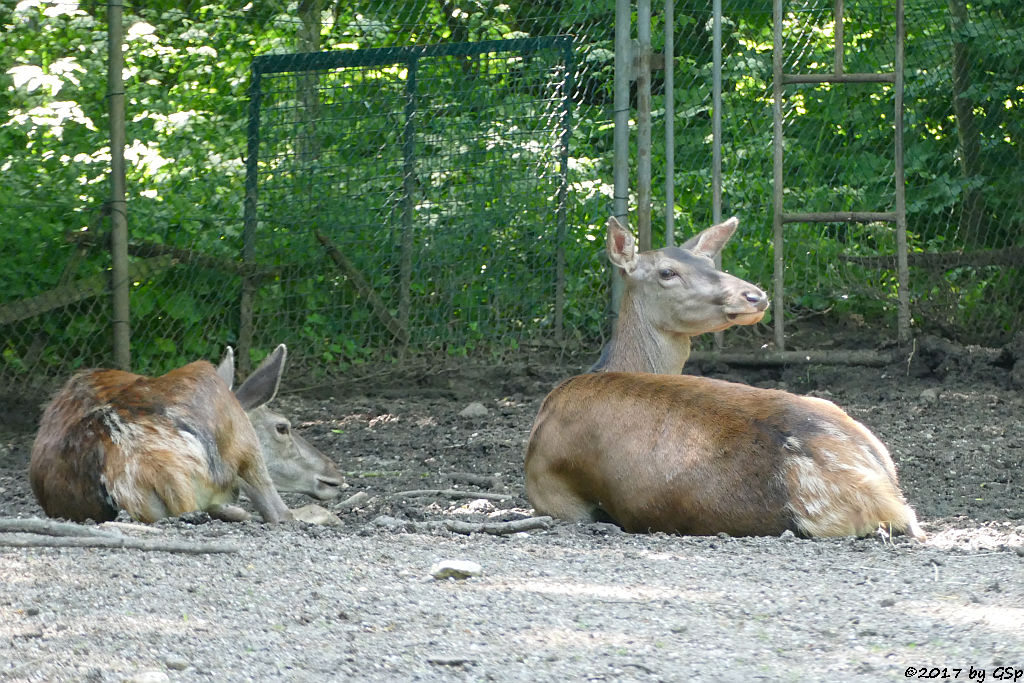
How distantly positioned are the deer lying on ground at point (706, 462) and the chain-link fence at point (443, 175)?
3711 mm

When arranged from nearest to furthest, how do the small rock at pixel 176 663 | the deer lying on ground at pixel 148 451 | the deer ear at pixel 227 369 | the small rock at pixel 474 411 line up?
the small rock at pixel 176 663 → the deer lying on ground at pixel 148 451 → the deer ear at pixel 227 369 → the small rock at pixel 474 411

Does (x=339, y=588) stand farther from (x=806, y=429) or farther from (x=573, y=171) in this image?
(x=573, y=171)

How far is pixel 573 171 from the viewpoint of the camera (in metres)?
9.76

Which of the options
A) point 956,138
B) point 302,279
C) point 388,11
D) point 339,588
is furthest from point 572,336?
point 339,588

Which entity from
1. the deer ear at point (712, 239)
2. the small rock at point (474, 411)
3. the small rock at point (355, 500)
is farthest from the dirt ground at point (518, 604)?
the small rock at point (474, 411)

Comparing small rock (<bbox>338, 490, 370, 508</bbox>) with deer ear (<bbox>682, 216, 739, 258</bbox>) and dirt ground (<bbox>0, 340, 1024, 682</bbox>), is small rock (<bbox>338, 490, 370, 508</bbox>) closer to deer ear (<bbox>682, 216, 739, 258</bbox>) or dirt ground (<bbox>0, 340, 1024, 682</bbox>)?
dirt ground (<bbox>0, 340, 1024, 682</bbox>)

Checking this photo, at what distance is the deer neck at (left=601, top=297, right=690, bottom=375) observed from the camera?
22.1 ft

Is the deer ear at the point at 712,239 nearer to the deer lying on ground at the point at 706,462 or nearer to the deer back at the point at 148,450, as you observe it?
the deer lying on ground at the point at 706,462

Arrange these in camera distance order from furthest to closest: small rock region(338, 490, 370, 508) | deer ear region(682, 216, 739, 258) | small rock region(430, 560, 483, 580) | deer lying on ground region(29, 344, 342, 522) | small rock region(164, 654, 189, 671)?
deer ear region(682, 216, 739, 258) → small rock region(338, 490, 370, 508) → deer lying on ground region(29, 344, 342, 522) → small rock region(430, 560, 483, 580) → small rock region(164, 654, 189, 671)

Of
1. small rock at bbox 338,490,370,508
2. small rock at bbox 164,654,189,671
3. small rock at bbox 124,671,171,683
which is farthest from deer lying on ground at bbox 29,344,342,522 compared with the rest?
small rock at bbox 124,671,171,683

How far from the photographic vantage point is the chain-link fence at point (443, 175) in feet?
27.6

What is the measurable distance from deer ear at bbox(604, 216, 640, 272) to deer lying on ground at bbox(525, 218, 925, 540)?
1.38 meters

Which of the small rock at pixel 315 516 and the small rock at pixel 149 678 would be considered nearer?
the small rock at pixel 149 678

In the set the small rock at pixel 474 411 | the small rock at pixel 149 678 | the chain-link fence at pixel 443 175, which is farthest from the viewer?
the small rock at pixel 474 411
